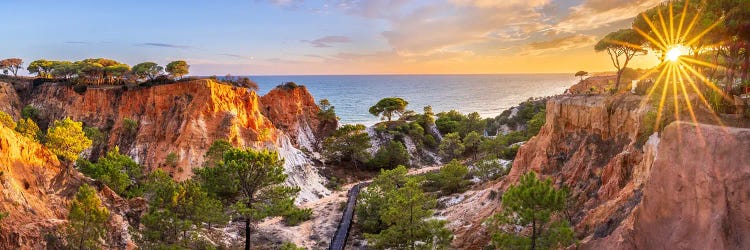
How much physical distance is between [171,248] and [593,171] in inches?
1027

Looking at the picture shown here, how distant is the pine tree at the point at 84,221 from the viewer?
63.8 feet

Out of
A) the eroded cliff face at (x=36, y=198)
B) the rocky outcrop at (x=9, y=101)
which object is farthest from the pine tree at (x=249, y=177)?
the rocky outcrop at (x=9, y=101)

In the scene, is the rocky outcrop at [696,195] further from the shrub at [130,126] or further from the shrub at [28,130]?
the shrub at [130,126]

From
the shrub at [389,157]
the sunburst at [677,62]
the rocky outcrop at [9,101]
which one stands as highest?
the sunburst at [677,62]

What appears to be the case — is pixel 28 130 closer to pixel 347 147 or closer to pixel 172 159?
pixel 172 159

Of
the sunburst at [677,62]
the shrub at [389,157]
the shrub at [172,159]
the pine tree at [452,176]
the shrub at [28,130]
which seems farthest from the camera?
the shrub at [389,157]

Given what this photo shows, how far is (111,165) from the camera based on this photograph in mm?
37906

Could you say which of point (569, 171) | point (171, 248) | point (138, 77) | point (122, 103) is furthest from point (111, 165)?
point (138, 77)

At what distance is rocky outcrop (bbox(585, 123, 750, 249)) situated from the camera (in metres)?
14.9

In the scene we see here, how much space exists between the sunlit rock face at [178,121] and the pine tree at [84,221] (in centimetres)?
3258

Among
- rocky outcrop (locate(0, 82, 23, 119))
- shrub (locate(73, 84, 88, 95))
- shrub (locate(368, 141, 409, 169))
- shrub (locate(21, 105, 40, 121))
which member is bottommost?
shrub (locate(368, 141, 409, 169))

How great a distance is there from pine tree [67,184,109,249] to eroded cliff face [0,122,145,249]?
1.62 metres

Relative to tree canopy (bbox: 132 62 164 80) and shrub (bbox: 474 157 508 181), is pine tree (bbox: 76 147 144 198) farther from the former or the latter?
tree canopy (bbox: 132 62 164 80)

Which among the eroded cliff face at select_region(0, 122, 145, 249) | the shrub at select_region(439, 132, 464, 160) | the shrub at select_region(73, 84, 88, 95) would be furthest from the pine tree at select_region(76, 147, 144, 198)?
the shrub at select_region(439, 132, 464, 160)
